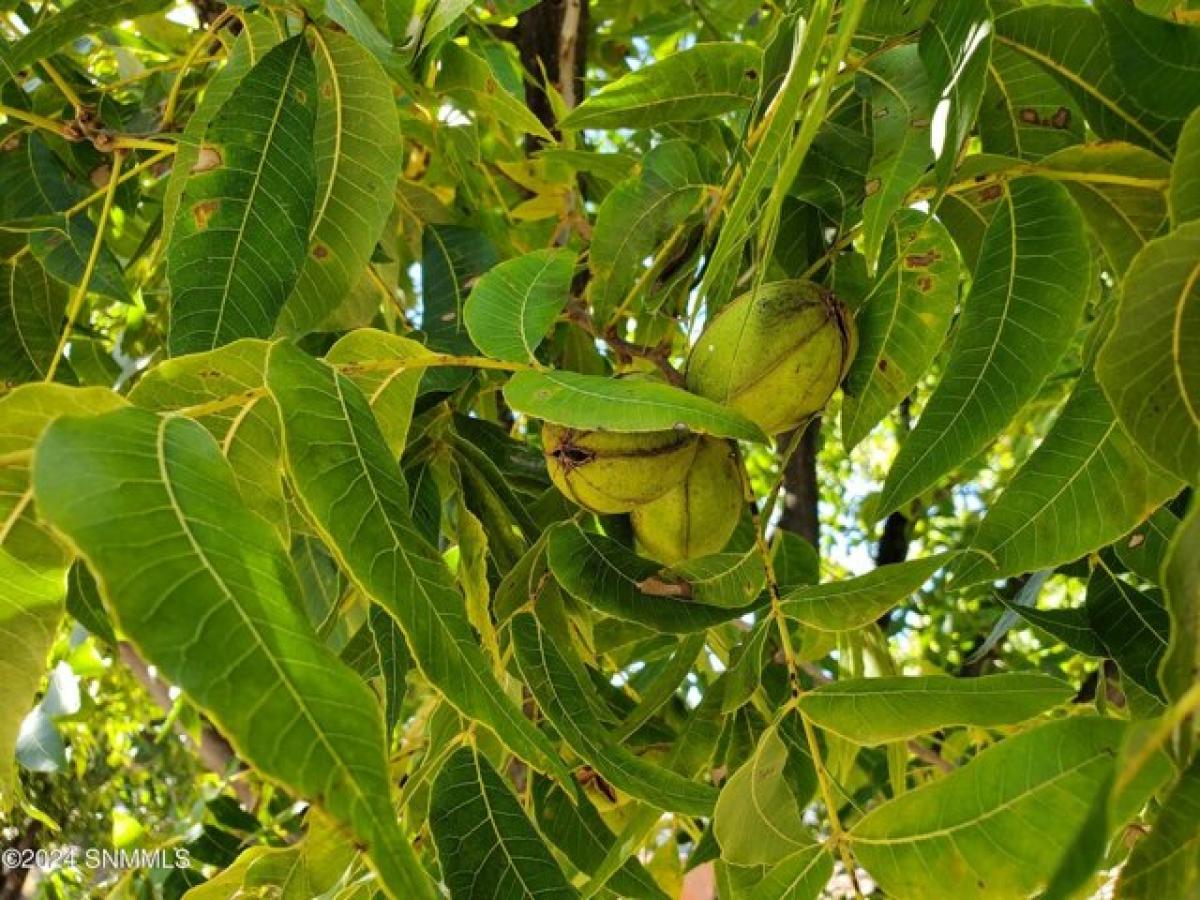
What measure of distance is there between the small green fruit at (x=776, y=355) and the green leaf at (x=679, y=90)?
236 millimetres

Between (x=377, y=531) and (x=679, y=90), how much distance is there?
2.08 ft

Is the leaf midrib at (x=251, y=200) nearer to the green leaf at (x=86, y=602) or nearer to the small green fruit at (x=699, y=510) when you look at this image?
the green leaf at (x=86, y=602)

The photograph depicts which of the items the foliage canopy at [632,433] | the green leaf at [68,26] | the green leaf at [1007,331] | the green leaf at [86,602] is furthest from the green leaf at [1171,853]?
the green leaf at [68,26]

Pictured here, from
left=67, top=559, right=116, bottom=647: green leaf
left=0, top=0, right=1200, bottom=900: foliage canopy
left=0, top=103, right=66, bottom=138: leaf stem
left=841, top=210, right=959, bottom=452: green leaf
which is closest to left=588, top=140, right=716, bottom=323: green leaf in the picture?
left=0, top=0, right=1200, bottom=900: foliage canopy

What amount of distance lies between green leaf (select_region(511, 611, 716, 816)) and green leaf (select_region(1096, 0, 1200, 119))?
2.06ft

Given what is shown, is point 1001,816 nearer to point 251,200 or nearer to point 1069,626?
point 1069,626

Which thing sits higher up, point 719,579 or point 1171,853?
point 1171,853

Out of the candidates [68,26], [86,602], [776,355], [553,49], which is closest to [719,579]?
[776,355]

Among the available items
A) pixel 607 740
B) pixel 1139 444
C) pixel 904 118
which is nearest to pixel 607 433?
pixel 607 740

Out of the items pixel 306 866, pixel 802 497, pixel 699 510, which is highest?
pixel 699 510

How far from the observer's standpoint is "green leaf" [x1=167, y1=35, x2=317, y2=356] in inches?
43.2

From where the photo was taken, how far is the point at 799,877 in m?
0.94

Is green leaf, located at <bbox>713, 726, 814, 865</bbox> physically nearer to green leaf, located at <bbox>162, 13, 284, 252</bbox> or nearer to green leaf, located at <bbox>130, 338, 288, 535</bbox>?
green leaf, located at <bbox>130, 338, 288, 535</bbox>

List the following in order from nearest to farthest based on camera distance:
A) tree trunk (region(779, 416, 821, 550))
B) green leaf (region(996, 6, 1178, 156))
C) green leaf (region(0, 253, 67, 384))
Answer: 1. green leaf (region(996, 6, 1178, 156))
2. green leaf (region(0, 253, 67, 384))
3. tree trunk (region(779, 416, 821, 550))
